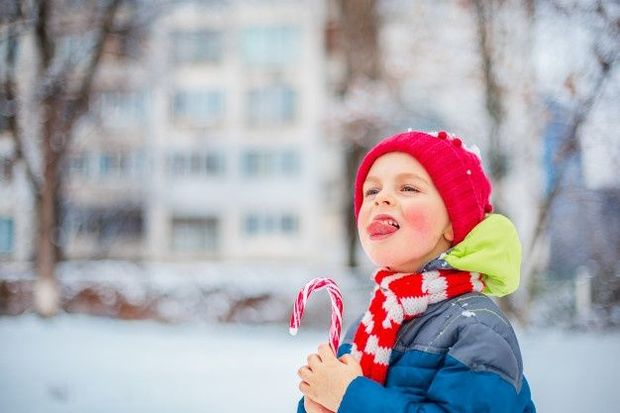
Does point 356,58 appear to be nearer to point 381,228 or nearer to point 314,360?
point 381,228

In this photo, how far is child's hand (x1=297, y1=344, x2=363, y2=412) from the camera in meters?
1.32

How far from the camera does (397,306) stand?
138 cm

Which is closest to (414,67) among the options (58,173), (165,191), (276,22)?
(58,173)

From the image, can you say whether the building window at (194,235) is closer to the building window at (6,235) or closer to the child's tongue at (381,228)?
the building window at (6,235)

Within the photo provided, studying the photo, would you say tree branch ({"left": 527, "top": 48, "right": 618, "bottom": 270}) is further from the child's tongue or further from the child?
the child's tongue

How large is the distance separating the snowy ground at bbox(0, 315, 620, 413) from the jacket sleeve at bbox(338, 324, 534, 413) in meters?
3.75

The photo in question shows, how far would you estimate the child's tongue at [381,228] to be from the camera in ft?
4.81

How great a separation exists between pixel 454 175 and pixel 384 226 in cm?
23

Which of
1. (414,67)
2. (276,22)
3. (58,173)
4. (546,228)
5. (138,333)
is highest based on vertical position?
(276,22)

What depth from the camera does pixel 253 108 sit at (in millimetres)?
24141

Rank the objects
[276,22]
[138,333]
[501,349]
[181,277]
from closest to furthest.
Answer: [501,349] → [138,333] → [181,277] → [276,22]

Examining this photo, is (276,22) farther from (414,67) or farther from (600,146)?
(600,146)

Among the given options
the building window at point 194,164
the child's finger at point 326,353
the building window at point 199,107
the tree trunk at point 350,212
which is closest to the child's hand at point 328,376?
the child's finger at point 326,353

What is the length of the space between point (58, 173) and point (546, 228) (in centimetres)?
Result: 788
